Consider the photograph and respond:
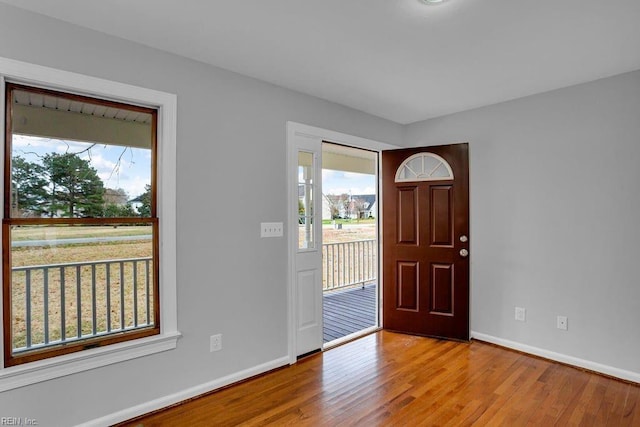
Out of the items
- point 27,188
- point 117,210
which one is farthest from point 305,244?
point 27,188

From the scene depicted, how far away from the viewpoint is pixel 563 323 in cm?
301

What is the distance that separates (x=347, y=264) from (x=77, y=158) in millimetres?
4367

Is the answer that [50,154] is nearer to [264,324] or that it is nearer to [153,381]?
[153,381]

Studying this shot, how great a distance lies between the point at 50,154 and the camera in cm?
201

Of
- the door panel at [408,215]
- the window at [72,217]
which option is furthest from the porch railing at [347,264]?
the window at [72,217]

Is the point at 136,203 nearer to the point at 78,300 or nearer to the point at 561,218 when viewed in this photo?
the point at 78,300

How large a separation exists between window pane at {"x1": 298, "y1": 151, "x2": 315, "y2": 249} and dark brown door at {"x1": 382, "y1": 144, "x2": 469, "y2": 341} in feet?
3.60

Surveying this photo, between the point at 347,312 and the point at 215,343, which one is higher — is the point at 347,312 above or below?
below

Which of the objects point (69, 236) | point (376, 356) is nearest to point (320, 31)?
point (69, 236)

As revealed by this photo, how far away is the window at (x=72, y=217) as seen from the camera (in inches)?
75.3

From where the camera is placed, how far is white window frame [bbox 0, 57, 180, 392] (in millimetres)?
1826

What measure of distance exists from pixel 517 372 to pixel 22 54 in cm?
410

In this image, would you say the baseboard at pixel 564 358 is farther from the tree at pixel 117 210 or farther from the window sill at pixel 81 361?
the tree at pixel 117 210

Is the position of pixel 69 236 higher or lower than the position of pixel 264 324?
higher
